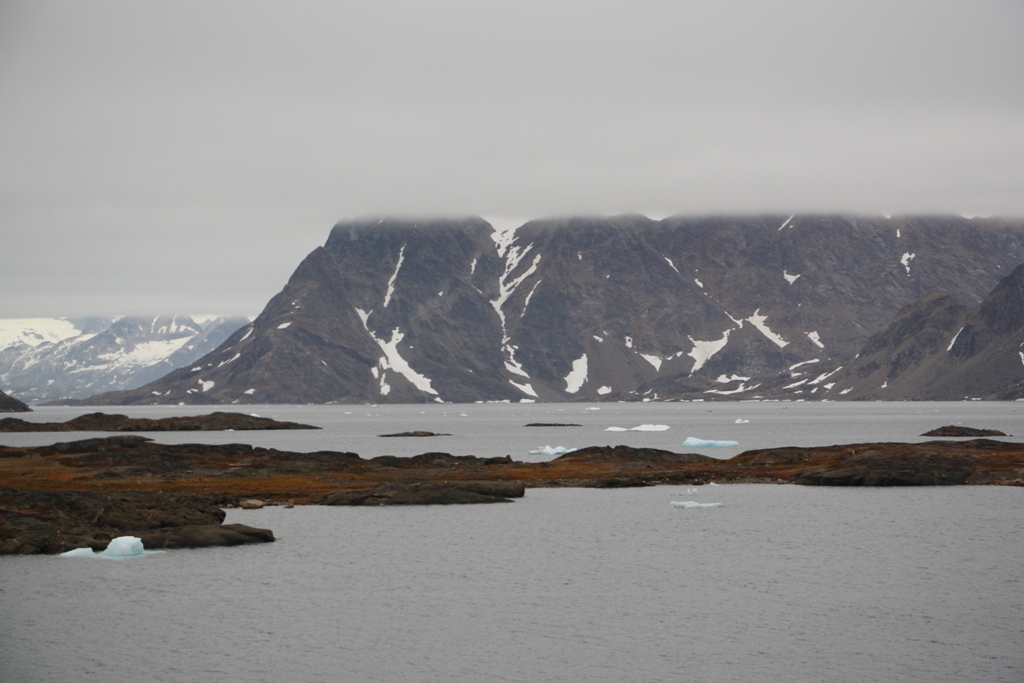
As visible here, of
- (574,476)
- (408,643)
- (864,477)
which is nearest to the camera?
(408,643)

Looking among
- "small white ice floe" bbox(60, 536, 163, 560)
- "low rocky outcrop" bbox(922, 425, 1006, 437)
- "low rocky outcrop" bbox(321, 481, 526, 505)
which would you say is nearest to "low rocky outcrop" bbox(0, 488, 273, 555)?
"small white ice floe" bbox(60, 536, 163, 560)

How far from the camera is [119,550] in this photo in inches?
2311

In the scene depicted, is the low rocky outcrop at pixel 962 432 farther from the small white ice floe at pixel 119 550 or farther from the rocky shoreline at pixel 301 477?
the small white ice floe at pixel 119 550

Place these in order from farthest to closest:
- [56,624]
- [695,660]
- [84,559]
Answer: [84,559]
[56,624]
[695,660]

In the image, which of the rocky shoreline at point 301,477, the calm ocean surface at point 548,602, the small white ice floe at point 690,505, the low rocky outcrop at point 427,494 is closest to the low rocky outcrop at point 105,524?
the rocky shoreline at point 301,477

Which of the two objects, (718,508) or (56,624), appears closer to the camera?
(56,624)

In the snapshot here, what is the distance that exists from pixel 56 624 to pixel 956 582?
129ft

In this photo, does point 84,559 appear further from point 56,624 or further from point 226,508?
point 226,508

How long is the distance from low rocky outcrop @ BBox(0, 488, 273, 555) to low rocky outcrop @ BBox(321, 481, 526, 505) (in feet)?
49.4

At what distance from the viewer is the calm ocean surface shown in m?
37.1

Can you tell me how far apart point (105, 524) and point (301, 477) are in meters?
38.8

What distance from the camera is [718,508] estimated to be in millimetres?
81625

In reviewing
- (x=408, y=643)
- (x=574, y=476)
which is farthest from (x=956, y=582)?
(x=574, y=476)

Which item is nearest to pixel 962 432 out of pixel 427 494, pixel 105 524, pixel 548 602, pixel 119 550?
pixel 427 494
